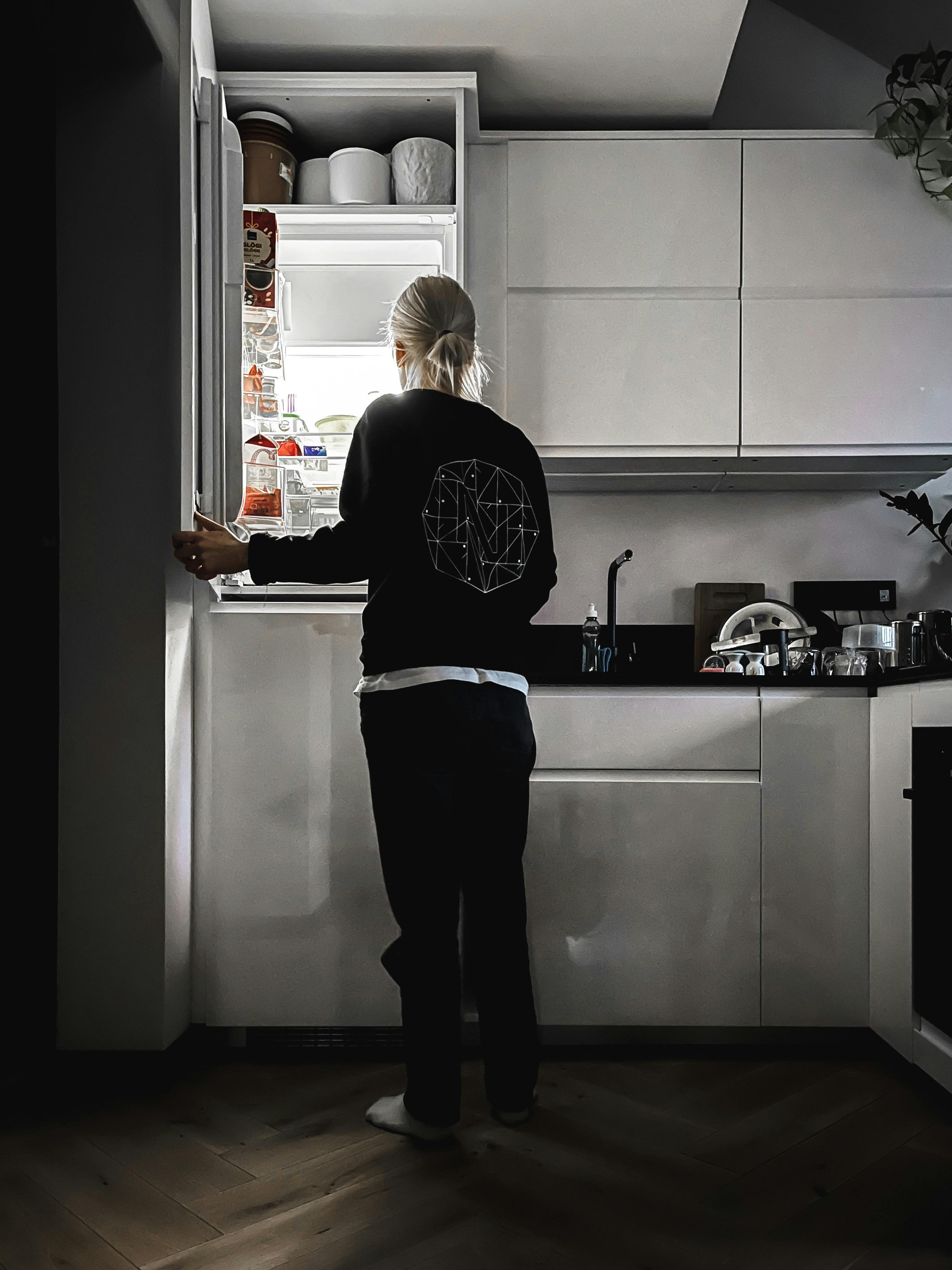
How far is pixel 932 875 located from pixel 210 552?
1.39 metres

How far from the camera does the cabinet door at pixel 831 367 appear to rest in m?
2.50

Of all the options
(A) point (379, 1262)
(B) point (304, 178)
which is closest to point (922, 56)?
(B) point (304, 178)

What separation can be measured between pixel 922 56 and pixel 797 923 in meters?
2.24

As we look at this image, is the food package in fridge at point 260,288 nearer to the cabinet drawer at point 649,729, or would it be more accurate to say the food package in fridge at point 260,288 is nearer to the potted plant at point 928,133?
the cabinet drawer at point 649,729

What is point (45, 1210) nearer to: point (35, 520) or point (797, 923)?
point (35, 520)

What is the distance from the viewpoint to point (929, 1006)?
172 cm

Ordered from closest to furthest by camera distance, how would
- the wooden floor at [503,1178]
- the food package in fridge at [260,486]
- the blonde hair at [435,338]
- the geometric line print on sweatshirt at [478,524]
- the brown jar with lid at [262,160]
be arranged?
1. the wooden floor at [503,1178]
2. the geometric line print on sweatshirt at [478,524]
3. the blonde hair at [435,338]
4. the food package in fridge at [260,486]
5. the brown jar with lid at [262,160]

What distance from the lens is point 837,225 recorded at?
98.8 inches

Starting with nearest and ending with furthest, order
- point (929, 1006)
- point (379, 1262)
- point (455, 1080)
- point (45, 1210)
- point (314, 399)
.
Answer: point (379, 1262) < point (45, 1210) < point (455, 1080) < point (929, 1006) < point (314, 399)

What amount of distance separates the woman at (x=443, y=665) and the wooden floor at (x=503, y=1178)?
145 millimetres

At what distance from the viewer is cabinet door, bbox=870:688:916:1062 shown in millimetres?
1819

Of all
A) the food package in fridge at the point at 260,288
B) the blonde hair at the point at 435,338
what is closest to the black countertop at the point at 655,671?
the blonde hair at the point at 435,338

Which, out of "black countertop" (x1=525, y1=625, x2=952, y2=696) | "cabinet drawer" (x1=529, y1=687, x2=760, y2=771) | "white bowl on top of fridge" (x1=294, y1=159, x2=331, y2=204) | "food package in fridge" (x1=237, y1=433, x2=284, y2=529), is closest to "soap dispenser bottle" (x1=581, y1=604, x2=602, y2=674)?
"black countertop" (x1=525, y1=625, x2=952, y2=696)

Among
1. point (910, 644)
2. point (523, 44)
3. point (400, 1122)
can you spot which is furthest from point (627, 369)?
point (400, 1122)
